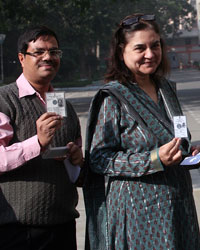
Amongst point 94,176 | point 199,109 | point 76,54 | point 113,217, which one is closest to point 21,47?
point 94,176

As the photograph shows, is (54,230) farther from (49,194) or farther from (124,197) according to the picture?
(124,197)

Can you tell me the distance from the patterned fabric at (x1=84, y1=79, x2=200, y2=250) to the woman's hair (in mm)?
78

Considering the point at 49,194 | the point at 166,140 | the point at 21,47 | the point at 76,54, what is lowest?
the point at 76,54

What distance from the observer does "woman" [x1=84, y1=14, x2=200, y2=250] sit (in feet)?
9.33

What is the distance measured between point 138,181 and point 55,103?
54 cm

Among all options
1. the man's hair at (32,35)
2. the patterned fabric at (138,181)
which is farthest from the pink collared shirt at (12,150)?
the man's hair at (32,35)

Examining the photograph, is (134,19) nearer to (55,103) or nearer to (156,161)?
(55,103)

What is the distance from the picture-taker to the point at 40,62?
9.84 feet

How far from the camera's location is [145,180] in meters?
2.87

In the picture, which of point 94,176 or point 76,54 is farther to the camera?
point 76,54

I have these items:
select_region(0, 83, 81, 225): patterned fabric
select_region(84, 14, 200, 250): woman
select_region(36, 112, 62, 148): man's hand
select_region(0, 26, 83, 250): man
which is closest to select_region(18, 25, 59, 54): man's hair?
select_region(0, 26, 83, 250): man

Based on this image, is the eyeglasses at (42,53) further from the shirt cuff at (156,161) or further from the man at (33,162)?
the shirt cuff at (156,161)

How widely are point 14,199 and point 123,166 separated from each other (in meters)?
0.55

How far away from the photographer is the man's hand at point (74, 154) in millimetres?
2951
